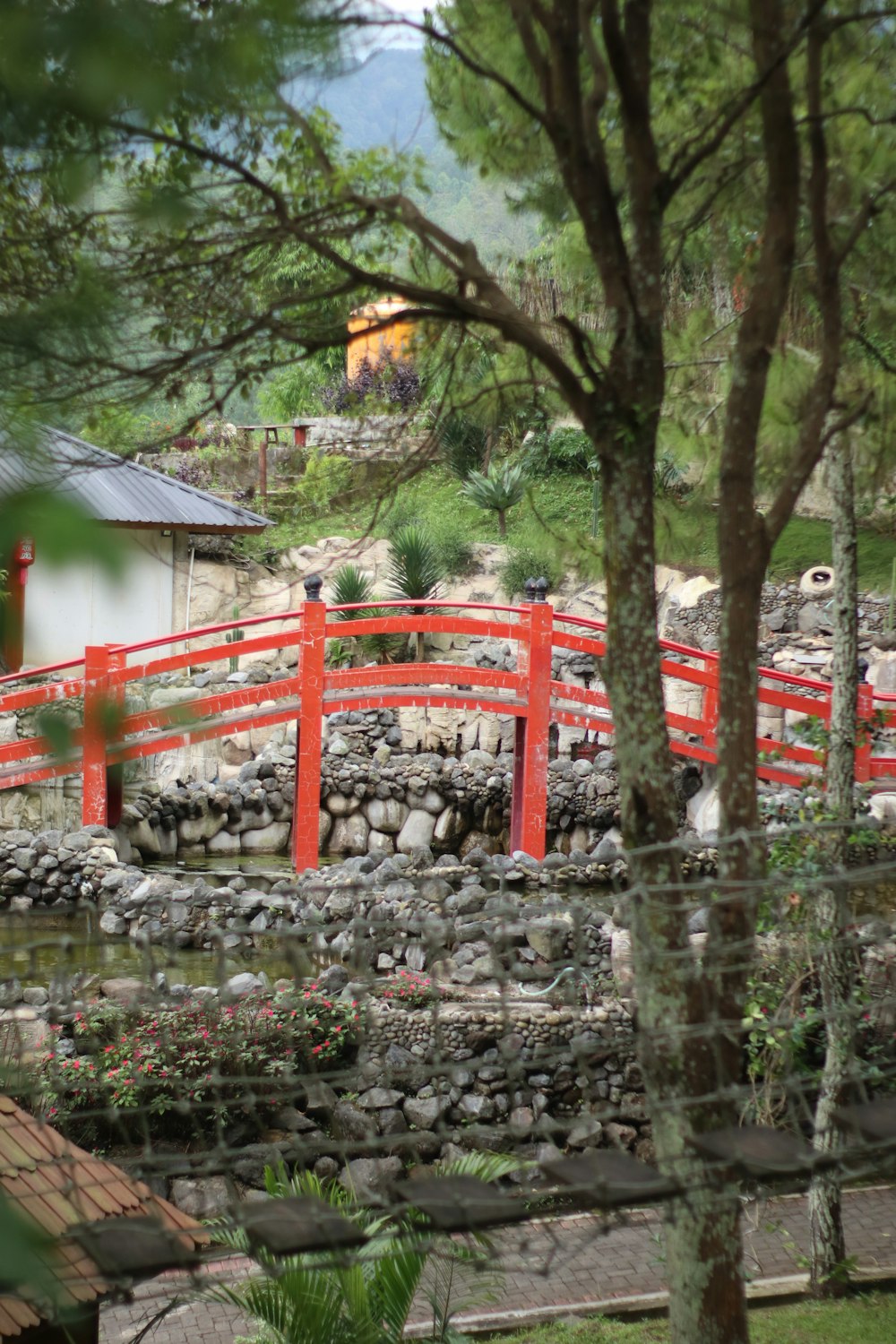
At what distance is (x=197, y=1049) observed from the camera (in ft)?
17.9

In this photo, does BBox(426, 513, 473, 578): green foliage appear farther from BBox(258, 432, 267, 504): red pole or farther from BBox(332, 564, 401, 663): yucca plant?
BBox(258, 432, 267, 504): red pole

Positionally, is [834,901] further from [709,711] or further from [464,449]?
[464,449]

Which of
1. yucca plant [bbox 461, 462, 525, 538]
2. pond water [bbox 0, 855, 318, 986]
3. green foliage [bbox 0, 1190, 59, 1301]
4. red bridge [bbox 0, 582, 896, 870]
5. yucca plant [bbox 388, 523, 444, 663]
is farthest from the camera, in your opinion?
yucca plant [bbox 461, 462, 525, 538]

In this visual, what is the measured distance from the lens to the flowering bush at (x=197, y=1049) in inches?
203

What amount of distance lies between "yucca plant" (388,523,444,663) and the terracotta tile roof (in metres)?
9.60

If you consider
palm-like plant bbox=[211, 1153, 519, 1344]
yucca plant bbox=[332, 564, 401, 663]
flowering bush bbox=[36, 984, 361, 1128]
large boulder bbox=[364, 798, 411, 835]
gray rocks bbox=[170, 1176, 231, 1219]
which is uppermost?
yucca plant bbox=[332, 564, 401, 663]

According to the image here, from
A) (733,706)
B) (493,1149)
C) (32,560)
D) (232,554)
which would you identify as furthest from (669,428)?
(232,554)

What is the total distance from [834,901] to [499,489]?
1090 centimetres

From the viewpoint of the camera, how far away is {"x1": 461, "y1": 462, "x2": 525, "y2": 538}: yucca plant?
1467 cm

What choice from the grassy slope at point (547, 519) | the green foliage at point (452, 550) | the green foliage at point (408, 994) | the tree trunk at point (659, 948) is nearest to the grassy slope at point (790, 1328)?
the tree trunk at point (659, 948)

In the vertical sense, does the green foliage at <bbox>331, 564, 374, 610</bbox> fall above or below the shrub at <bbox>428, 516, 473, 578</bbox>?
below

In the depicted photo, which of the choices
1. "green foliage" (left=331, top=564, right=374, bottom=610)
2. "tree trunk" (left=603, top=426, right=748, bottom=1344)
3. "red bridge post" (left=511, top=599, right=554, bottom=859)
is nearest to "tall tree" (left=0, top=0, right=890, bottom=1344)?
"tree trunk" (left=603, top=426, right=748, bottom=1344)

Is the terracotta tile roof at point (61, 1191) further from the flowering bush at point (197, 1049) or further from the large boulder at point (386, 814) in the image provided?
the large boulder at point (386, 814)

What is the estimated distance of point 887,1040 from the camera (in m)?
5.48
